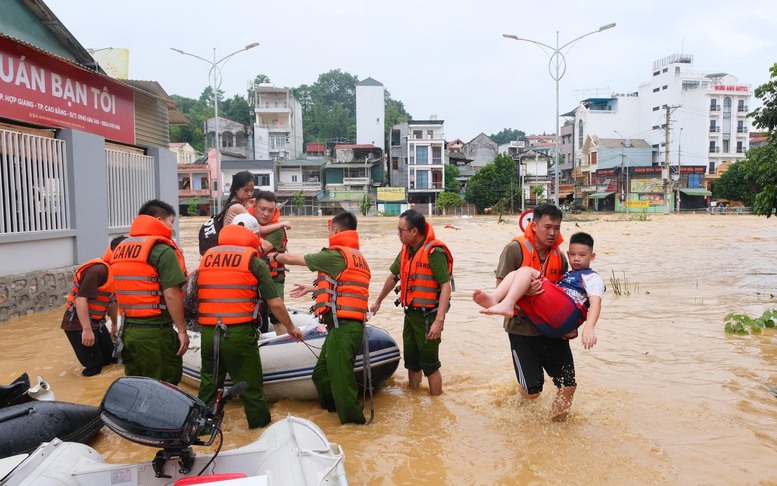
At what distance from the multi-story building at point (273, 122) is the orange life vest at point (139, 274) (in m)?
56.7

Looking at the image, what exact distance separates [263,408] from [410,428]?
1246mm

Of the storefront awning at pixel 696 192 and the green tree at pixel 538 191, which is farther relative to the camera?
the storefront awning at pixel 696 192

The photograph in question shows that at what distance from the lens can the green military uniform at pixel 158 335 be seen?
15.1 ft

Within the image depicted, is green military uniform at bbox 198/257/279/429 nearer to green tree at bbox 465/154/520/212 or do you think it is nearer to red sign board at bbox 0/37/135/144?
red sign board at bbox 0/37/135/144

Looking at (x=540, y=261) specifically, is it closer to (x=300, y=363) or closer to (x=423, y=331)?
(x=423, y=331)

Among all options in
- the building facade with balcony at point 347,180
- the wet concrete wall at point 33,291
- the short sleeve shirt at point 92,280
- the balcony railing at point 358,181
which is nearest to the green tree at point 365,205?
the building facade with balcony at point 347,180

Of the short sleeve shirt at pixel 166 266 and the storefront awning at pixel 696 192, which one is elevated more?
→ the storefront awning at pixel 696 192

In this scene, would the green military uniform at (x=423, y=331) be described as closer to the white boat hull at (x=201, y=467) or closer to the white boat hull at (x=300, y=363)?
the white boat hull at (x=300, y=363)

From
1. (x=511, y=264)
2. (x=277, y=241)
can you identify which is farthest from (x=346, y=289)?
(x=277, y=241)

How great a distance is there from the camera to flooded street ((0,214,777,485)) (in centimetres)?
422

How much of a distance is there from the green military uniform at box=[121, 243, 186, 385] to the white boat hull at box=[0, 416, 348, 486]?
1534 mm

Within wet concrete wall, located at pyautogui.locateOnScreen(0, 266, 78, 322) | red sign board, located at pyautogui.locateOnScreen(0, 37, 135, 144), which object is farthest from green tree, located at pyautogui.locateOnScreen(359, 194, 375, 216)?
wet concrete wall, located at pyautogui.locateOnScreen(0, 266, 78, 322)

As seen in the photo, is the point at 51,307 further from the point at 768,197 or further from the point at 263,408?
the point at 768,197

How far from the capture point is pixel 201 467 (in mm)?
2926
